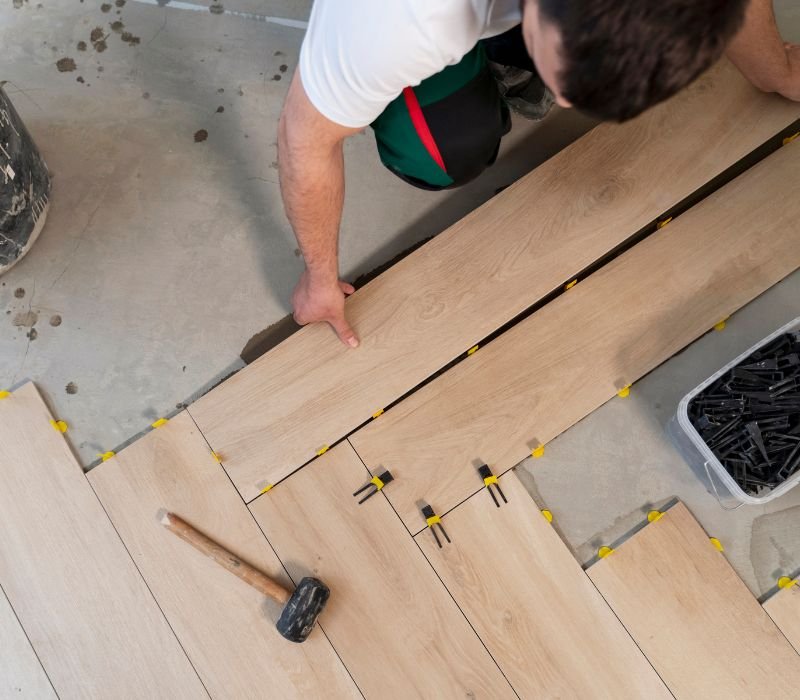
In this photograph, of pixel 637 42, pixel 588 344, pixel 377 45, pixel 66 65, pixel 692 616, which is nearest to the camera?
pixel 637 42

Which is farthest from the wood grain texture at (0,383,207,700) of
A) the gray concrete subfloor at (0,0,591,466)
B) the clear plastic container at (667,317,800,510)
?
the clear plastic container at (667,317,800,510)

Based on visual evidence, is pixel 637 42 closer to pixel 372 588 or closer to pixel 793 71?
pixel 793 71

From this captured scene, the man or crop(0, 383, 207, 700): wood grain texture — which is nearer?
the man

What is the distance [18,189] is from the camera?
1644 mm

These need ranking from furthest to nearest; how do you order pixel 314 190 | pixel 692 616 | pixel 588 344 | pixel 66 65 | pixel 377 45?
pixel 66 65, pixel 588 344, pixel 692 616, pixel 314 190, pixel 377 45

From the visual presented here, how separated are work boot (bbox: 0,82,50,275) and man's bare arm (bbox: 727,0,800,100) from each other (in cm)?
159

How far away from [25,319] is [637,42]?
160 centimetres

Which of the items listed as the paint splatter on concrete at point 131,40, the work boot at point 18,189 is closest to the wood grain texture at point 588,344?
the work boot at point 18,189

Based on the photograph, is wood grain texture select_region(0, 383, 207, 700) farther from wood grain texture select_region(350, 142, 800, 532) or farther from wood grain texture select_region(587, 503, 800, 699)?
wood grain texture select_region(587, 503, 800, 699)

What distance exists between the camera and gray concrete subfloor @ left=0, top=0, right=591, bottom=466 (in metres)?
1.75

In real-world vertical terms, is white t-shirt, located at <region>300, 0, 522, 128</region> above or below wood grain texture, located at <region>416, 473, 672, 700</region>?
above

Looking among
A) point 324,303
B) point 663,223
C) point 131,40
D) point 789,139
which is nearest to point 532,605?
point 324,303

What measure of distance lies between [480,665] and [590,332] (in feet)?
2.60

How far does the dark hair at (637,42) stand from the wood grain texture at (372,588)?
102 cm
